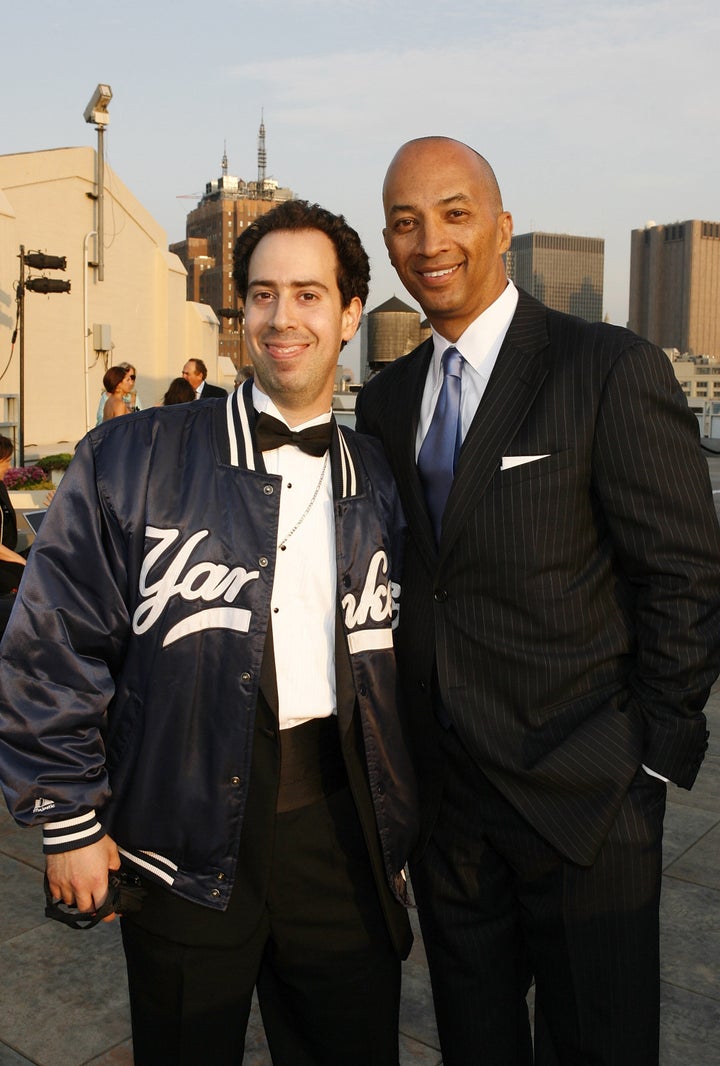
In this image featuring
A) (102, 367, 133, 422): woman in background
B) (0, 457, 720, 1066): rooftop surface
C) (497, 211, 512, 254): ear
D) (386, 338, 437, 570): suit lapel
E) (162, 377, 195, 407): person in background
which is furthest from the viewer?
(102, 367, 133, 422): woman in background

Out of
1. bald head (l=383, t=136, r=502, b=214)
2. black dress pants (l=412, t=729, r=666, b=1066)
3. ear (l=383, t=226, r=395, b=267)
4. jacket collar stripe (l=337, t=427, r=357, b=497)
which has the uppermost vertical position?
bald head (l=383, t=136, r=502, b=214)

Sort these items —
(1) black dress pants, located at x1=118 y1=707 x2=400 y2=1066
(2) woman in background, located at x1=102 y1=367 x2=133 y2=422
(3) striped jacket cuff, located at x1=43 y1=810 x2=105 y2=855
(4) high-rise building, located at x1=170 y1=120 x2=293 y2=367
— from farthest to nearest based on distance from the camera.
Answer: (4) high-rise building, located at x1=170 y1=120 x2=293 y2=367, (2) woman in background, located at x1=102 y1=367 x2=133 y2=422, (1) black dress pants, located at x1=118 y1=707 x2=400 y2=1066, (3) striped jacket cuff, located at x1=43 y1=810 x2=105 y2=855

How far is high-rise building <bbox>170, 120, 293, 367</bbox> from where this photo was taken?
13788cm

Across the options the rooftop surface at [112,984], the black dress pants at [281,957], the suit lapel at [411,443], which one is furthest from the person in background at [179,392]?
the black dress pants at [281,957]

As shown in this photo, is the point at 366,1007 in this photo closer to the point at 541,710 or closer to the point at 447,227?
the point at 541,710

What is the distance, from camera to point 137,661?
2023 mm

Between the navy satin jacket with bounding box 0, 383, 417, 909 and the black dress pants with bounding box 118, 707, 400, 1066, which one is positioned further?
the black dress pants with bounding box 118, 707, 400, 1066

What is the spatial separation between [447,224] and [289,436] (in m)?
0.65

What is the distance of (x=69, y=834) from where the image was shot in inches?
74.9

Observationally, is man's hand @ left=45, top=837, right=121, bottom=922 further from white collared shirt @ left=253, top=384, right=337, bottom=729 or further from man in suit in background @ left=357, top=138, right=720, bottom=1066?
man in suit in background @ left=357, top=138, right=720, bottom=1066

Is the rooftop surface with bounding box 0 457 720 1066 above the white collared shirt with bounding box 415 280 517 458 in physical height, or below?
below

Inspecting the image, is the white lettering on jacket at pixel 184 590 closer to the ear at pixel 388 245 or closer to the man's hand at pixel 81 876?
the man's hand at pixel 81 876

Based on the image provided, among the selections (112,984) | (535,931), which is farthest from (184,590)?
(112,984)

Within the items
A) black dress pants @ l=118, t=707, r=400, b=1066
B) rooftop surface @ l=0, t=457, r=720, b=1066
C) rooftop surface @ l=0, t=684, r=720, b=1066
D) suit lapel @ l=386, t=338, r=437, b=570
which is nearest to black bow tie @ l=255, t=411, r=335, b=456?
suit lapel @ l=386, t=338, r=437, b=570
